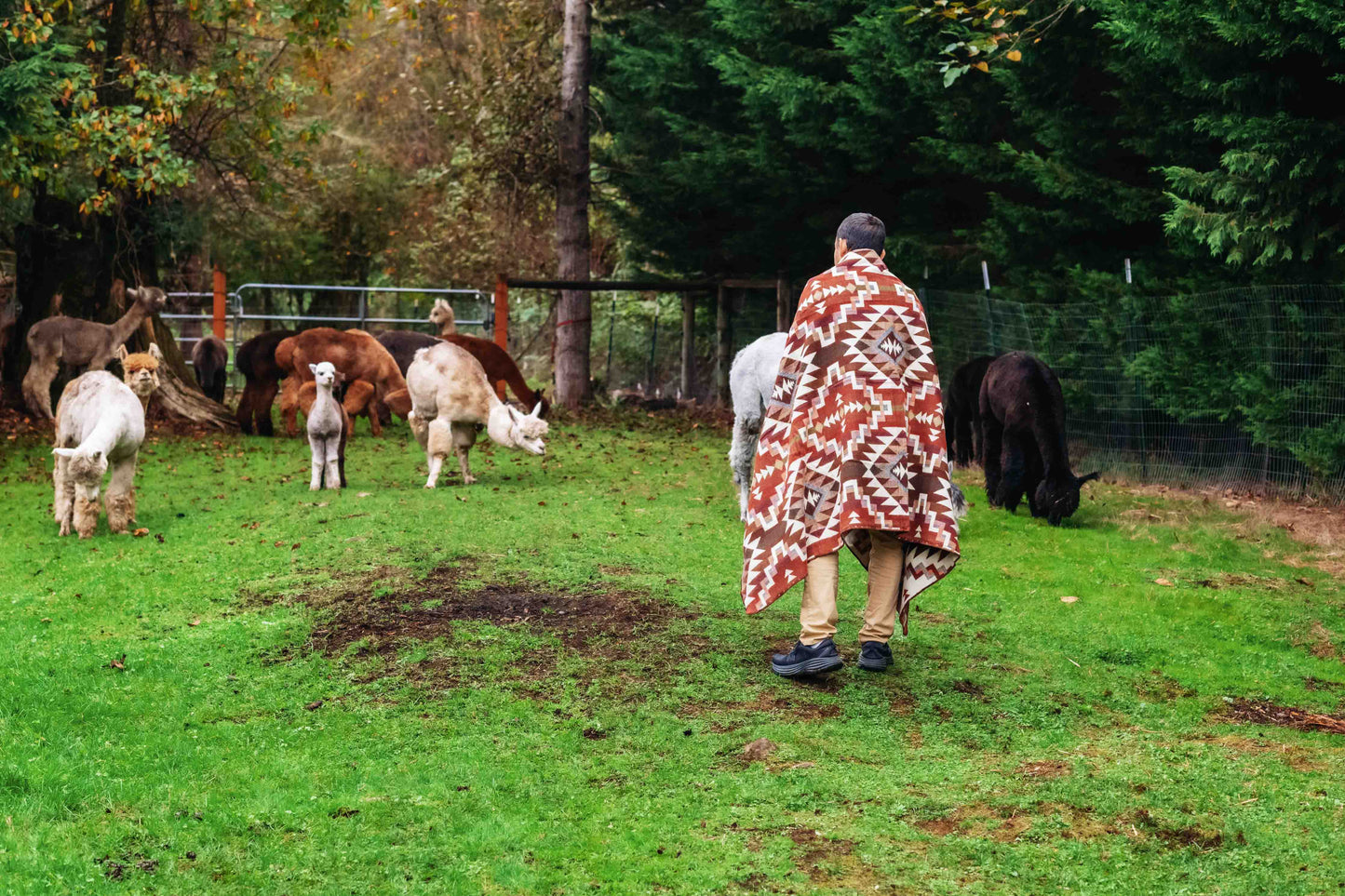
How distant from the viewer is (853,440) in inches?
237

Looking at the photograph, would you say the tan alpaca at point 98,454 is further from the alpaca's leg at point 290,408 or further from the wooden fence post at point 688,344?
the wooden fence post at point 688,344

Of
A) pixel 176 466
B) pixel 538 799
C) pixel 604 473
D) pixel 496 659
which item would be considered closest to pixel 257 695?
pixel 496 659

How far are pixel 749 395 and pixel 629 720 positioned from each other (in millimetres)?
4809

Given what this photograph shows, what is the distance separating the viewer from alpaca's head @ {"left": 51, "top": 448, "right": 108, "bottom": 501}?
986cm

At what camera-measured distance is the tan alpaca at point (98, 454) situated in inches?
397

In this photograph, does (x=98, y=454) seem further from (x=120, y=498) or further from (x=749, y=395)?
(x=749, y=395)

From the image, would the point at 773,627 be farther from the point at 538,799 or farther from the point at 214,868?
the point at 214,868

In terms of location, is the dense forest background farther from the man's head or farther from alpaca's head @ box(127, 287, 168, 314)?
the man's head

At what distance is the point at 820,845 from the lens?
14.1 ft

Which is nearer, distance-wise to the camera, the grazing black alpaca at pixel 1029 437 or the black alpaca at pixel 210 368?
the grazing black alpaca at pixel 1029 437

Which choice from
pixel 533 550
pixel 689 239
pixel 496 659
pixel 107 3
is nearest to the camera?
pixel 496 659

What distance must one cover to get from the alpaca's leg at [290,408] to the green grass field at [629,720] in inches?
281

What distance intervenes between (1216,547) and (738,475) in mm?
3614

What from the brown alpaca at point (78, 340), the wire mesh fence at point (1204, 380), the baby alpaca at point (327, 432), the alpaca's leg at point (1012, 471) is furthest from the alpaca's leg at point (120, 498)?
the wire mesh fence at point (1204, 380)
